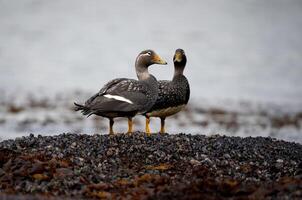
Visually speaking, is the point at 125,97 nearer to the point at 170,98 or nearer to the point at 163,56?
the point at 170,98

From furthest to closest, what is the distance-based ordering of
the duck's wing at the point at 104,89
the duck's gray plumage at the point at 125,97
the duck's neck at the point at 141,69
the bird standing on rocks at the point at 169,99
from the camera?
the bird standing on rocks at the point at 169,99 → the duck's neck at the point at 141,69 → the duck's wing at the point at 104,89 → the duck's gray plumage at the point at 125,97

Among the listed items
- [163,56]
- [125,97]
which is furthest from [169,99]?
[163,56]

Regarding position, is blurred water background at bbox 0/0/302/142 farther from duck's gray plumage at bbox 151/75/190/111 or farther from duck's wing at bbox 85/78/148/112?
duck's wing at bbox 85/78/148/112

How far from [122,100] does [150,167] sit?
6.68 feet

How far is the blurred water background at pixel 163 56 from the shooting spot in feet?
79.2

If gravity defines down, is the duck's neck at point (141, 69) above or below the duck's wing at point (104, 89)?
above

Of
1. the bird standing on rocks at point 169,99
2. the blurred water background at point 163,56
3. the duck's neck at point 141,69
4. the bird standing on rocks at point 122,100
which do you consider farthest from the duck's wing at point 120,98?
the blurred water background at point 163,56

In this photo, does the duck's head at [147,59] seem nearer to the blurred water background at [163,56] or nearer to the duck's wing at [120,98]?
the duck's wing at [120,98]

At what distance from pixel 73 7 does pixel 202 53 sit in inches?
1079

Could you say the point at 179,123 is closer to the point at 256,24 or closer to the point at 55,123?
the point at 55,123

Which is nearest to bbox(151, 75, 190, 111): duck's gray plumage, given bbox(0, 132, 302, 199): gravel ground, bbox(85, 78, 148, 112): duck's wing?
bbox(85, 78, 148, 112): duck's wing

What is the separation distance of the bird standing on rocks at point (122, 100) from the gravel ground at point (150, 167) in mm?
457

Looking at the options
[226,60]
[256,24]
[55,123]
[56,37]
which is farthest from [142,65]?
[256,24]

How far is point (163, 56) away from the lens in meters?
48.3
